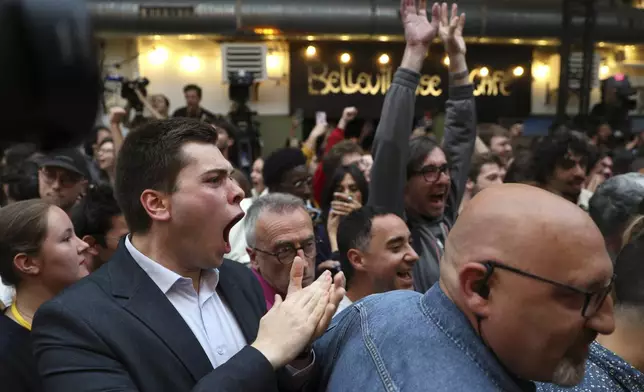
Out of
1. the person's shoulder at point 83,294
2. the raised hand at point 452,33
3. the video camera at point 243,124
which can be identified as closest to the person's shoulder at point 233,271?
the person's shoulder at point 83,294

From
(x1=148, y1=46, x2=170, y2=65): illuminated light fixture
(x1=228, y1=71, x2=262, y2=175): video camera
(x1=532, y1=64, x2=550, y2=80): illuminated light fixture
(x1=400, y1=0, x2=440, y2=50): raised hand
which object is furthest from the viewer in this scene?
(x1=532, y1=64, x2=550, y2=80): illuminated light fixture

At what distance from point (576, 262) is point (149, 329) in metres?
0.79

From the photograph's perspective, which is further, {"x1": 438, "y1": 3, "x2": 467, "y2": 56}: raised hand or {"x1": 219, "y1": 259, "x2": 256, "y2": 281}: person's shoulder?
{"x1": 438, "y1": 3, "x2": 467, "y2": 56}: raised hand

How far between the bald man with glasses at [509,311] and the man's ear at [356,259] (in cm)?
134

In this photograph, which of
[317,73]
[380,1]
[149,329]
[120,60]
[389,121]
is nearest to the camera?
[149,329]

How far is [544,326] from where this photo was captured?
0.93 meters

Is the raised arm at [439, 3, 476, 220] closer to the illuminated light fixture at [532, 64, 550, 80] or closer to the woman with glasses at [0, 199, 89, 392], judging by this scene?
the woman with glasses at [0, 199, 89, 392]

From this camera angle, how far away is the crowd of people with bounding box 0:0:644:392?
37.0 inches

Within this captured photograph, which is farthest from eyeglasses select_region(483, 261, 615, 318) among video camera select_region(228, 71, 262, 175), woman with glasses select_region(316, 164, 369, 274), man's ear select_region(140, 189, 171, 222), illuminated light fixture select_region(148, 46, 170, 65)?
illuminated light fixture select_region(148, 46, 170, 65)

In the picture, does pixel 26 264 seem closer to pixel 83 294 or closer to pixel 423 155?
pixel 83 294

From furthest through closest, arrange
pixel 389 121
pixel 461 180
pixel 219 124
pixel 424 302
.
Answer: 1. pixel 219 124
2. pixel 461 180
3. pixel 389 121
4. pixel 424 302

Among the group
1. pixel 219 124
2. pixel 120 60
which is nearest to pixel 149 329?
pixel 219 124

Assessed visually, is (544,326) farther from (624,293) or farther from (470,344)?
(624,293)

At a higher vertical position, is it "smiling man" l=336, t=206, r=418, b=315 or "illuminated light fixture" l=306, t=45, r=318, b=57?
"illuminated light fixture" l=306, t=45, r=318, b=57
